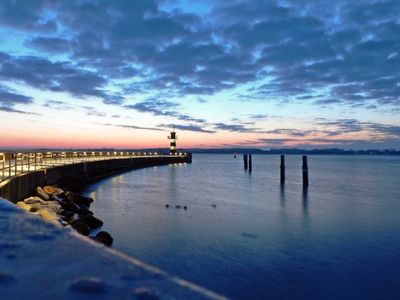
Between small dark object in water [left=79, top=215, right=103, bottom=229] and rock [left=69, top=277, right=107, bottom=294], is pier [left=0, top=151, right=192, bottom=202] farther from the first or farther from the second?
rock [left=69, top=277, right=107, bottom=294]

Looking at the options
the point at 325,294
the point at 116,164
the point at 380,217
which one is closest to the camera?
the point at 325,294

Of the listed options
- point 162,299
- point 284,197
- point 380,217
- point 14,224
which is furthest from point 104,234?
point 284,197

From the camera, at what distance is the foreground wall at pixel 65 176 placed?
40.1 feet

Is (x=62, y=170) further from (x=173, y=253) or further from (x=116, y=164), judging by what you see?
(x=116, y=164)

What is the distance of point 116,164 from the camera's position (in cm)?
4859

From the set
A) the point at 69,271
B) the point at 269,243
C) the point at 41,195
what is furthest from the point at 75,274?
the point at 41,195

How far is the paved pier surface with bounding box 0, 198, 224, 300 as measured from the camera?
1.71m

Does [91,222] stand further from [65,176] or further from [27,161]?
[27,161]

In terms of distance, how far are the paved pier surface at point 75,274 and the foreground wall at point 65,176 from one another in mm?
8917

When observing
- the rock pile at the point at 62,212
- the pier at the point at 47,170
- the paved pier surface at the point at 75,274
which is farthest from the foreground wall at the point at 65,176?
the paved pier surface at the point at 75,274

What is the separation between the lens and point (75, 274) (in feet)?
6.58

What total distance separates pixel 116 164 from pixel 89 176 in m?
14.3

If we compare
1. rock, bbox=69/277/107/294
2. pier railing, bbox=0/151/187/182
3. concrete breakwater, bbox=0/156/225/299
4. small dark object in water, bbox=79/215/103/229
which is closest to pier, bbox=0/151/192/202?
pier railing, bbox=0/151/187/182

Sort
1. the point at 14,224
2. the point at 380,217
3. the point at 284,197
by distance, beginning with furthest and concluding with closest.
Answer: the point at 284,197, the point at 380,217, the point at 14,224
